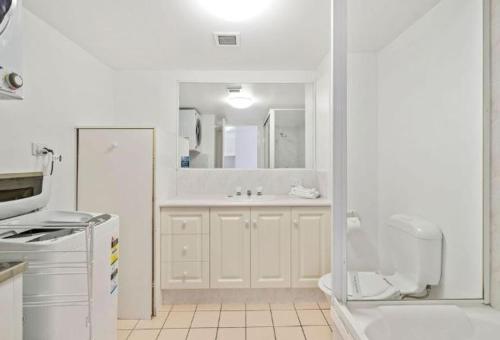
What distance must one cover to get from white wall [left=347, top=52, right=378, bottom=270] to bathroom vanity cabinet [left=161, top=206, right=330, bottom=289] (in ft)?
2.37

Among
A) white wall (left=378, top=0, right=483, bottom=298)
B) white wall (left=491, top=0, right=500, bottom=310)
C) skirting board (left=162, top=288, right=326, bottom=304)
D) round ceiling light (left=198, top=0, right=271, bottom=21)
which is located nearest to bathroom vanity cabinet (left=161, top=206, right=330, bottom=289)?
skirting board (left=162, top=288, right=326, bottom=304)

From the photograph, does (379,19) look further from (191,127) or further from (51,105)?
(51,105)

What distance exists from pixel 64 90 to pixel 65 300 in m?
1.61

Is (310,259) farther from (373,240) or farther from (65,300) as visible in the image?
(65,300)

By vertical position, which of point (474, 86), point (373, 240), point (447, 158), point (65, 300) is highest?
point (474, 86)

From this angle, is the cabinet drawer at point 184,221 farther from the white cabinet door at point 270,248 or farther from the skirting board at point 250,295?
the skirting board at point 250,295

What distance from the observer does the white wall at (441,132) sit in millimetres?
1372

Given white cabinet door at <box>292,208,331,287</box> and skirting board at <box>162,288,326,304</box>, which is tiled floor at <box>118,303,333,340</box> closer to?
skirting board at <box>162,288,326,304</box>

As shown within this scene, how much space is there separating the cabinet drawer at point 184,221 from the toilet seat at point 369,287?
1243 millimetres

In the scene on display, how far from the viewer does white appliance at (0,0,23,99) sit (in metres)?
1.17

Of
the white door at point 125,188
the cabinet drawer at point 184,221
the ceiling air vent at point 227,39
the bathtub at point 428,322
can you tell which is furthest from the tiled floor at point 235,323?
the ceiling air vent at point 227,39

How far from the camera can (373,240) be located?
5.75 feet

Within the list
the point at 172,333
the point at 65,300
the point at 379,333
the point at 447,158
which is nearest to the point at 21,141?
the point at 65,300

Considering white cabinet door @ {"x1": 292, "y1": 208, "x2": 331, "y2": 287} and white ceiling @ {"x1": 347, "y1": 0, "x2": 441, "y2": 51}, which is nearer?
white ceiling @ {"x1": 347, "y1": 0, "x2": 441, "y2": 51}
